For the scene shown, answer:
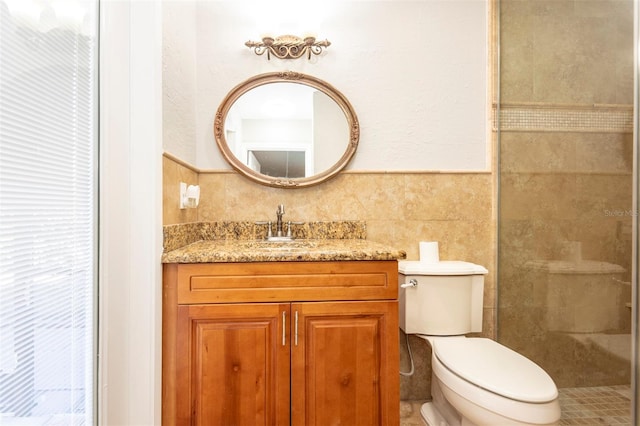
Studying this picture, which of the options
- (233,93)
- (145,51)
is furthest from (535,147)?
(145,51)

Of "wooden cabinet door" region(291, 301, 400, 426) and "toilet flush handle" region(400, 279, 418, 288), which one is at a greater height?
"toilet flush handle" region(400, 279, 418, 288)

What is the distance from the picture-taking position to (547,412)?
42.7 inches

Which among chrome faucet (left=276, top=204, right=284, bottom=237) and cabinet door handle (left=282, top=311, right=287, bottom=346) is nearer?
cabinet door handle (left=282, top=311, right=287, bottom=346)

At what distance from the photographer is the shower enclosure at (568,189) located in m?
1.19

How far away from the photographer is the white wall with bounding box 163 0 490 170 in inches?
70.9

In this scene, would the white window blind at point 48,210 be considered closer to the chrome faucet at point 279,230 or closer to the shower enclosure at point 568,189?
the chrome faucet at point 279,230

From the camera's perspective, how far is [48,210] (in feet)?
2.65

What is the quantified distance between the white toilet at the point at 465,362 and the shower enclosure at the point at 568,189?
0.27 meters

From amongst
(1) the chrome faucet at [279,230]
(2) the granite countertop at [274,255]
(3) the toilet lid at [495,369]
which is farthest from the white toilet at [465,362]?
(1) the chrome faucet at [279,230]

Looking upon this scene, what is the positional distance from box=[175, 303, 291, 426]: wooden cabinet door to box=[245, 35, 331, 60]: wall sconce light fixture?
1.35m

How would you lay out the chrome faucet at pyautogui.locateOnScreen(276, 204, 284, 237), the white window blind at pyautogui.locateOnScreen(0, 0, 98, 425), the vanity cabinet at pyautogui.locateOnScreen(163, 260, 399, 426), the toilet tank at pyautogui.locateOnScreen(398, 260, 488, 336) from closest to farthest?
the white window blind at pyautogui.locateOnScreen(0, 0, 98, 425), the vanity cabinet at pyautogui.locateOnScreen(163, 260, 399, 426), the toilet tank at pyautogui.locateOnScreen(398, 260, 488, 336), the chrome faucet at pyautogui.locateOnScreen(276, 204, 284, 237)

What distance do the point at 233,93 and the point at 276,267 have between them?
105 cm

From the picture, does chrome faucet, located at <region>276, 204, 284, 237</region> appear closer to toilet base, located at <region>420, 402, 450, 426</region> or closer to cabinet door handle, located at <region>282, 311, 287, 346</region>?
cabinet door handle, located at <region>282, 311, 287, 346</region>

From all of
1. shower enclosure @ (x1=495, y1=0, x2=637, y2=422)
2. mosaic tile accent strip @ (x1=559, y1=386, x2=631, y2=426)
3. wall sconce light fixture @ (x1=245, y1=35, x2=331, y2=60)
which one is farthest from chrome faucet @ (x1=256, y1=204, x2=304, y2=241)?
mosaic tile accent strip @ (x1=559, y1=386, x2=631, y2=426)
